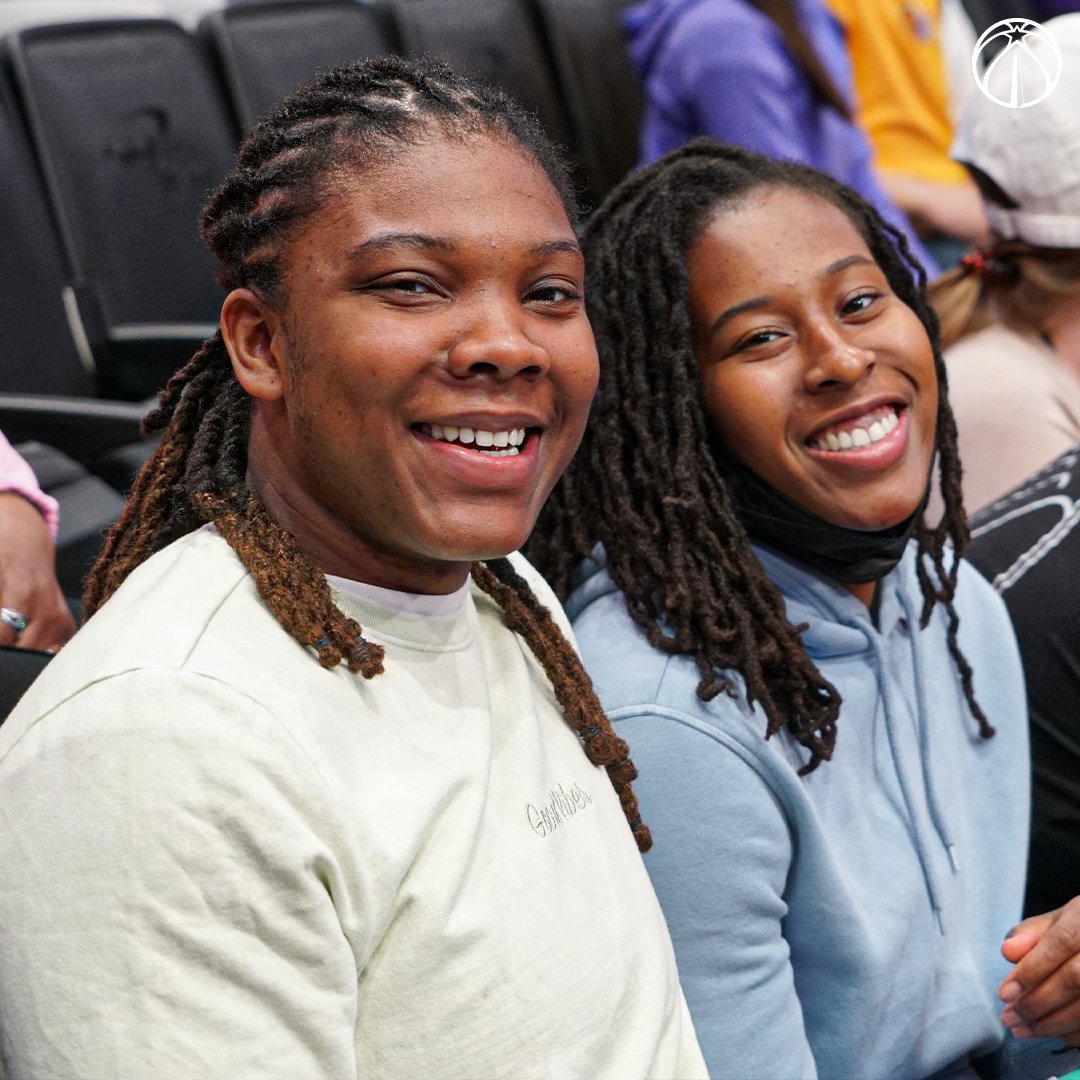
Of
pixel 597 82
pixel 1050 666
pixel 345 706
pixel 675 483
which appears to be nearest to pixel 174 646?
pixel 345 706

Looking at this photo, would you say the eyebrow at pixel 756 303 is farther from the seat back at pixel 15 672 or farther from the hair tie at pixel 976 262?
the hair tie at pixel 976 262

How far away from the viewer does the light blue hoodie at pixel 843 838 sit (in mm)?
1157

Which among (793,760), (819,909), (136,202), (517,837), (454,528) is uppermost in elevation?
(136,202)

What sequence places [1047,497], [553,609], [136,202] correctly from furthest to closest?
[136,202]
[1047,497]
[553,609]

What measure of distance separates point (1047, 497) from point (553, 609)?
72 centimetres

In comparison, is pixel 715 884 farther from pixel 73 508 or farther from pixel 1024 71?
pixel 1024 71

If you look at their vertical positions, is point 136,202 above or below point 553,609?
above

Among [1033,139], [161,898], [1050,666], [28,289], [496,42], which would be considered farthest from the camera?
[496,42]

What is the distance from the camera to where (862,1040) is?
1243 millimetres

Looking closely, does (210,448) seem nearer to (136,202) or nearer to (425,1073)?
(425,1073)

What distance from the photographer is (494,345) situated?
2.89ft

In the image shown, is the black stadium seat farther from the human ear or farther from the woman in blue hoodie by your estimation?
the human ear

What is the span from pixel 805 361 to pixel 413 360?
55 centimetres

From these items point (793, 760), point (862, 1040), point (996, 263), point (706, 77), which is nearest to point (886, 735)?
point (793, 760)
